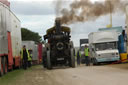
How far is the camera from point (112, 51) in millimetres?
25375

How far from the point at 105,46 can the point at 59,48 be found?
5.46 metres

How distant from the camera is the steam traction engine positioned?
72.7ft

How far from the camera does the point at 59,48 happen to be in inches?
876

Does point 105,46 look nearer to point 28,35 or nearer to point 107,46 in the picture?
point 107,46

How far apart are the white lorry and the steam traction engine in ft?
12.5

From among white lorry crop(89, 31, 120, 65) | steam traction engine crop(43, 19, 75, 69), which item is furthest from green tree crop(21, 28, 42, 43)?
steam traction engine crop(43, 19, 75, 69)

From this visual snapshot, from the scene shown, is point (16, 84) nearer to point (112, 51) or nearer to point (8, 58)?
point (8, 58)

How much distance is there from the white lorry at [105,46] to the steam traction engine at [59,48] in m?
3.82

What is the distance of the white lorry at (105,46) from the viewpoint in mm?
25375

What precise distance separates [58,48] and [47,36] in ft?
6.49

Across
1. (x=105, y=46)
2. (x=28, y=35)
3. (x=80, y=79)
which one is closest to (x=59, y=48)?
(x=105, y=46)

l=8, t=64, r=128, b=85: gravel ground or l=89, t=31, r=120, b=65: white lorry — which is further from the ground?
l=89, t=31, r=120, b=65: white lorry

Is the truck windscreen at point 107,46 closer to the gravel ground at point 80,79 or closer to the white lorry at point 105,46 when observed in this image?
the white lorry at point 105,46

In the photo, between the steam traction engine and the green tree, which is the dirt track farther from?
the green tree
